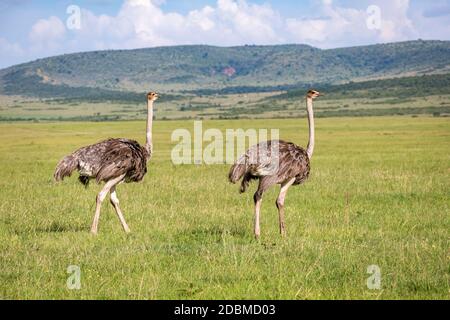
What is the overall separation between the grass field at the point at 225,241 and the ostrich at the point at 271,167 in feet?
2.01

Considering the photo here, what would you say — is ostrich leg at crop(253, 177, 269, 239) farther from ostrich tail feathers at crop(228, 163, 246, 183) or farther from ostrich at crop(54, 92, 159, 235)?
ostrich at crop(54, 92, 159, 235)

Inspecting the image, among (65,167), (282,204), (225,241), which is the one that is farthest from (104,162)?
(282,204)

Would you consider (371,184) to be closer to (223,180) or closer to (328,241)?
(223,180)

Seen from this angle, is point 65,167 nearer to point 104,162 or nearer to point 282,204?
point 104,162

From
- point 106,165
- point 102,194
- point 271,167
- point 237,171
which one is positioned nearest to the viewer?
point 237,171

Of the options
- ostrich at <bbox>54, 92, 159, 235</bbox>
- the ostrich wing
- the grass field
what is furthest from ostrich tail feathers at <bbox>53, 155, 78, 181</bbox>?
the grass field

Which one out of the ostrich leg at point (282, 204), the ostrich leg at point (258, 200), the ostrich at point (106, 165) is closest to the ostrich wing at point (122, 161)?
the ostrich at point (106, 165)

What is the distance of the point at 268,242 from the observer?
35.1ft

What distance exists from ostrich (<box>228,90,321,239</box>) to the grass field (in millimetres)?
611

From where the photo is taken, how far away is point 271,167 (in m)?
11.4

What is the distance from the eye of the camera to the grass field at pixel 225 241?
8.24 metres

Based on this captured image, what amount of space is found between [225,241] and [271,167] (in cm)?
142

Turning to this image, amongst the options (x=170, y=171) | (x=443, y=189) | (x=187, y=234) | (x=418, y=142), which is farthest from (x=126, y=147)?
(x=418, y=142)

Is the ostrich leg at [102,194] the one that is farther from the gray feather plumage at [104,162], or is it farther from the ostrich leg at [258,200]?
the ostrich leg at [258,200]
